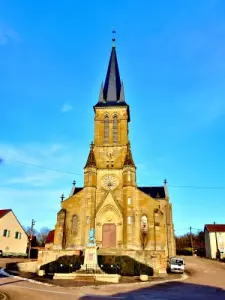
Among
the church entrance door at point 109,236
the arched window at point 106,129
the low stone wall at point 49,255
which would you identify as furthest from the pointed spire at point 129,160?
the low stone wall at point 49,255

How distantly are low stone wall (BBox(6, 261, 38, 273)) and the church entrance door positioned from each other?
32.7ft

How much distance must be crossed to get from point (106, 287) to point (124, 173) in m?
22.1

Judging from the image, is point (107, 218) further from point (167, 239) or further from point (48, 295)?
point (48, 295)

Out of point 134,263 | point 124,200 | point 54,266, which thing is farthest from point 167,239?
point 54,266

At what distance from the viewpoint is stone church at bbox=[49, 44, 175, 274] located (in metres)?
36.9

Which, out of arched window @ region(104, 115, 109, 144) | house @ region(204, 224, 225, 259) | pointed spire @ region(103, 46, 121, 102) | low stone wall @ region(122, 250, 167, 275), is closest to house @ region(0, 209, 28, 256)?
arched window @ region(104, 115, 109, 144)

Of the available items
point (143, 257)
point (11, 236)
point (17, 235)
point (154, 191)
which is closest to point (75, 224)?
point (143, 257)

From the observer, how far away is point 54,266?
88.9 feet

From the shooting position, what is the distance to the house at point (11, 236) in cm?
4566

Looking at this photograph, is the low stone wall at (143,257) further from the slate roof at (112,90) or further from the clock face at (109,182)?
the slate roof at (112,90)

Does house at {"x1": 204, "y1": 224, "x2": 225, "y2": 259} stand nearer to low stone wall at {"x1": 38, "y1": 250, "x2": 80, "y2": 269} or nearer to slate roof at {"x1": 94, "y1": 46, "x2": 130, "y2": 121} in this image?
slate roof at {"x1": 94, "y1": 46, "x2": 130, "y2": 121}

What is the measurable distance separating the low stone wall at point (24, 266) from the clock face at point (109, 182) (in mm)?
14149

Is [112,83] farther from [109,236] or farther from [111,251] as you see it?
[111,251]

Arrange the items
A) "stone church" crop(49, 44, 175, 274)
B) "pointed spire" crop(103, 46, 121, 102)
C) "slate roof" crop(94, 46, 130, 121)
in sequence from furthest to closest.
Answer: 1. "pointed spire" crop(103, 46, 121, 102)
2. "slate roof" crop(94, 46, 130, 121)
3. "stone church" crop(49, 44, 175, 274)
